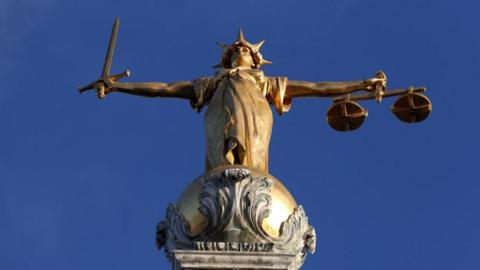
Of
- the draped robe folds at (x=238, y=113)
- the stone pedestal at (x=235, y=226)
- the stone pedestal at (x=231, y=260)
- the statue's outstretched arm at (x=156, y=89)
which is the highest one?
the statue's outstretched arm at (x=156, y=89)

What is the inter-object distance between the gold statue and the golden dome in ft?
2.47

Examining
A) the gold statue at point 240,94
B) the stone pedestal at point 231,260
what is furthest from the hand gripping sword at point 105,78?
the stone pedestal at point 231,260

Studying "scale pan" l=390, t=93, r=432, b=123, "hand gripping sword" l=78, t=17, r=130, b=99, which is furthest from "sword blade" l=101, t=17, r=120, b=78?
"scale pan" l=390, t=93, r=432, b=123

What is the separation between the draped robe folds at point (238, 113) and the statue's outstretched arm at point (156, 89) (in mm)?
219

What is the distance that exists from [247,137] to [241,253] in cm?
261

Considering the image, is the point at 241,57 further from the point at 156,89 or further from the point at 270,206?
the point at 270,206

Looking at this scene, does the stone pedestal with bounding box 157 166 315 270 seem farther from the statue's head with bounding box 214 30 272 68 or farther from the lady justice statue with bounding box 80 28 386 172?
the statue's head with bounding box 214 30 272 68

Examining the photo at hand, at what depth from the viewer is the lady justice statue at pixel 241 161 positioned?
26.4m

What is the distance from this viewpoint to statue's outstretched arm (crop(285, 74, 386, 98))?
98.4ft

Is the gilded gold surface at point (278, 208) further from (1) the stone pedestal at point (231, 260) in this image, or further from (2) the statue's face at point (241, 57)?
(2) the statue's face at point (241, 57)

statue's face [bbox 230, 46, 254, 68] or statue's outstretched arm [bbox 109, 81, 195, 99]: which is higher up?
statue's face [bbox 230, 46, 254, 68]

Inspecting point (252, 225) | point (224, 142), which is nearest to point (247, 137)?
point (224, 142)

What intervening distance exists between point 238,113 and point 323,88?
2112 millimetres

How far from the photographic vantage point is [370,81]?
98.2 ft
